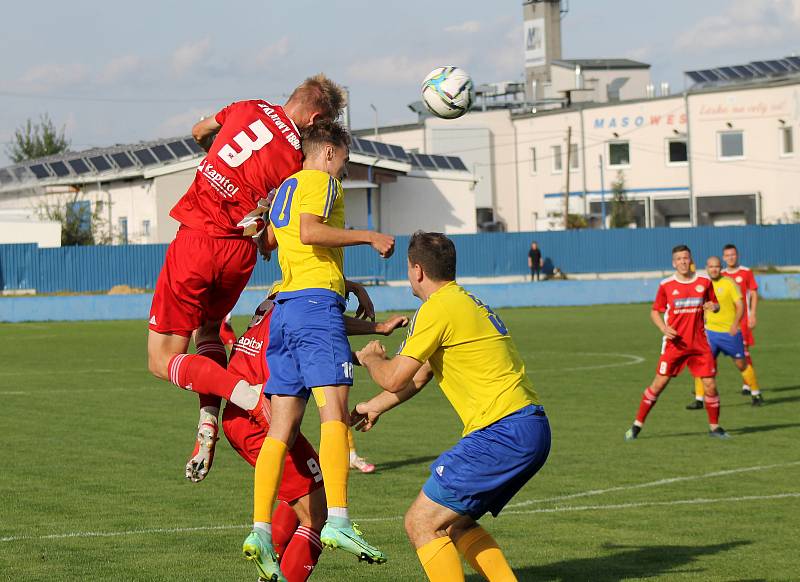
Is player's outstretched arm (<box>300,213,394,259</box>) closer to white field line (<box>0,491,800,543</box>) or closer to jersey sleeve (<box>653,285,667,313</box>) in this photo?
white field line (<box>0,491,800,543</box>)

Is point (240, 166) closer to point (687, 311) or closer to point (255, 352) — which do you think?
point (255, 352)

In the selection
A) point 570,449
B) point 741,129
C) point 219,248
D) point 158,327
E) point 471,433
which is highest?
point 741,129

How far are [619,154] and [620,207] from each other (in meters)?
3.97

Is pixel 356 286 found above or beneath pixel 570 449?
above

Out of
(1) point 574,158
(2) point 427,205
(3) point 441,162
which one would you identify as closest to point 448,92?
(2) point 427,205

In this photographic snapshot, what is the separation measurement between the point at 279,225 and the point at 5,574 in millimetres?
2822

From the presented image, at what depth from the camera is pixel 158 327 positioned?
8.20 metres

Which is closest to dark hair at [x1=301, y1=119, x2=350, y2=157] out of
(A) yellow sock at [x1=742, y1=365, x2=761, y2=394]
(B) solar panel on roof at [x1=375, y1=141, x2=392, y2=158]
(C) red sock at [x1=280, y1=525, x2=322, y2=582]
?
(C) red sock at [x1=280, y1=525, x2=322, y2=582]

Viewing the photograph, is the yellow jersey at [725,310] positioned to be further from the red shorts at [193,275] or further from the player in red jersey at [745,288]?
the red shorts at [193,275]

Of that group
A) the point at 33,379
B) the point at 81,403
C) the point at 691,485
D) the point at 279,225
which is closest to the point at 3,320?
the point at 33,379

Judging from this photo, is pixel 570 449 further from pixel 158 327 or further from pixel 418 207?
pixel 418 207

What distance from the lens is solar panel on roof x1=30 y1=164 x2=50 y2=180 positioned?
5588 cm

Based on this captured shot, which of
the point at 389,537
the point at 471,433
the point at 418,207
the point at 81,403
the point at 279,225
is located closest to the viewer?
the point at 471,433

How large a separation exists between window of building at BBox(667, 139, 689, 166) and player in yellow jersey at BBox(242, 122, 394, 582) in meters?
61.1
